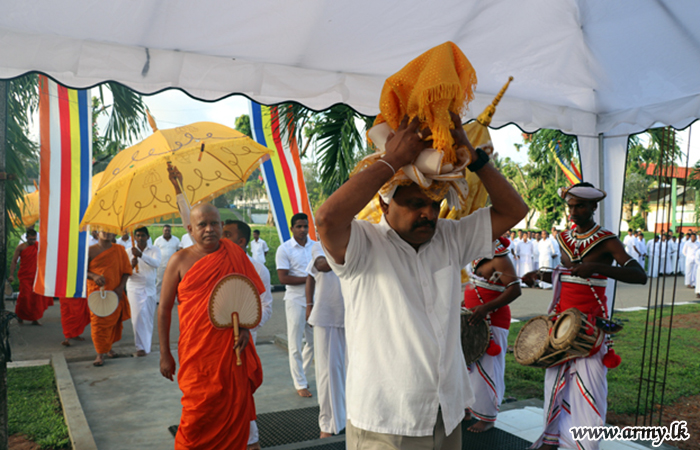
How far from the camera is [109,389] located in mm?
6848

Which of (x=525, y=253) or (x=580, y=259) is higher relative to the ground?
(x=580, y=259)

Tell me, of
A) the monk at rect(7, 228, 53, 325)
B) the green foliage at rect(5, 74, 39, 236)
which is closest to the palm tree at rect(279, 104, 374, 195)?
the green foliage at rect(5, 74, 39, 236)

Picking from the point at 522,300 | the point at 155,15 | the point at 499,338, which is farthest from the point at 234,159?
the point at 522,300

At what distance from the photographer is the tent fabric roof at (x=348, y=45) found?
11.1 feet

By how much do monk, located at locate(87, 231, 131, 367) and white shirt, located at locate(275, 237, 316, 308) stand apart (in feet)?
11.4

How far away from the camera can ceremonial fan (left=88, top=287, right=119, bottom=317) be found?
8.01m

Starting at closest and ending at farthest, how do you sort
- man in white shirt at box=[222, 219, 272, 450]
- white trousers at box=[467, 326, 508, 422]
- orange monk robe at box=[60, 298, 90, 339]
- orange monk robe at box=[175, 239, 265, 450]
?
orange monk robe at box=[175, 239, 265, 450] < man in white shirt at box=[222, 219, 272, 450] < white trousers at box=[467, 326, 508, 422] < orange monk robe at box=[60, 298, 90, 339]

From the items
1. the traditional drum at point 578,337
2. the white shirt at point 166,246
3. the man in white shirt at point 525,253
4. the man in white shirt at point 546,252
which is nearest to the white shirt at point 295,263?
the traditional drum at point 578,337

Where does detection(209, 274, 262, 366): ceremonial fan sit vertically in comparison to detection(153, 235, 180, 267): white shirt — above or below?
above

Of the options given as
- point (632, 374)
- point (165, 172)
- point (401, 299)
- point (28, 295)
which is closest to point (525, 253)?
point (632, 374)

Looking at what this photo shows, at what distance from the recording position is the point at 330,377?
5.10m

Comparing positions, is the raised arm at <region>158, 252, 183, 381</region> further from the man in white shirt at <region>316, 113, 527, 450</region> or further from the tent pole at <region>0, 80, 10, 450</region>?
the man in white shirt at <region>316, 113, 527, 450</region>

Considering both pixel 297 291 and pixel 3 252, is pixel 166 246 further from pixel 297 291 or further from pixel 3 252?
pixel 3 252

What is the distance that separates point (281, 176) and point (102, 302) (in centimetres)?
363
